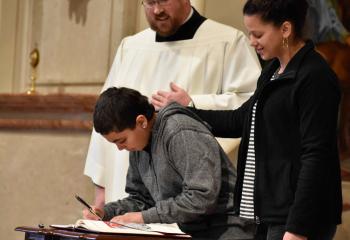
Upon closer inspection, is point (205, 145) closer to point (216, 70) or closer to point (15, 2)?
point (216, 70)

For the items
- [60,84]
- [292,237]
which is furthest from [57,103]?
[292,237]

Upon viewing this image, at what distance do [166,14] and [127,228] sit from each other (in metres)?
1.95

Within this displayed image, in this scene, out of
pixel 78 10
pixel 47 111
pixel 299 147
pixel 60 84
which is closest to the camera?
pixel 299 147

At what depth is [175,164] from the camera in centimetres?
343

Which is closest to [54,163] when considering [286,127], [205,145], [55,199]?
[55,199]

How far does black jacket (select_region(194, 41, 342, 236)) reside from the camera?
285 centimetres

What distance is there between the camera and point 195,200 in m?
3.29

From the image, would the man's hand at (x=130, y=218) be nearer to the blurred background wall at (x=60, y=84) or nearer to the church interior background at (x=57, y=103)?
the church interior background at (x=57, y=103)

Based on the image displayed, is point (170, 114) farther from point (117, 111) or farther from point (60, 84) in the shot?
point (60, 84)

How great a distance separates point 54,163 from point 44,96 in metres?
0.53

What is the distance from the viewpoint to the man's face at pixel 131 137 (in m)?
3.50

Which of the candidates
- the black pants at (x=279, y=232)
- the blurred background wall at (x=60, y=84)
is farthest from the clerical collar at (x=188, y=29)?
the black pants at (x=279, y=232)

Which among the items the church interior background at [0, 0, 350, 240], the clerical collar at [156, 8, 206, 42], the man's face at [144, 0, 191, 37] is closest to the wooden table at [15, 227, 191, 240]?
the man's face at [144, 0, 191, 37]

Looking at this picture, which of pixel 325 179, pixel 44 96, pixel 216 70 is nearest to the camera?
pixel 325 179
